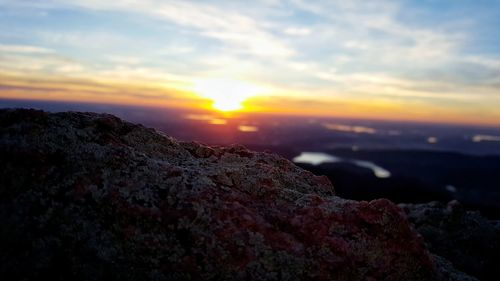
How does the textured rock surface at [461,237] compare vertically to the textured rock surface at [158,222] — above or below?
below

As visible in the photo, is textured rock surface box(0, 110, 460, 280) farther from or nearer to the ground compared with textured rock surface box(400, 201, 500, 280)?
farther from the ground

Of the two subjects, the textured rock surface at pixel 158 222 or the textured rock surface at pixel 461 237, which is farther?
the textured rock surface at pixel 461 237

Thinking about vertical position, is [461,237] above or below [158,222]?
below

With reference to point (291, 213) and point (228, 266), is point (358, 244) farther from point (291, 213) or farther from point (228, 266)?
point (228, 266)

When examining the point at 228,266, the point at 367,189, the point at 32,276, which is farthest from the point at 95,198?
the point at 367,189
